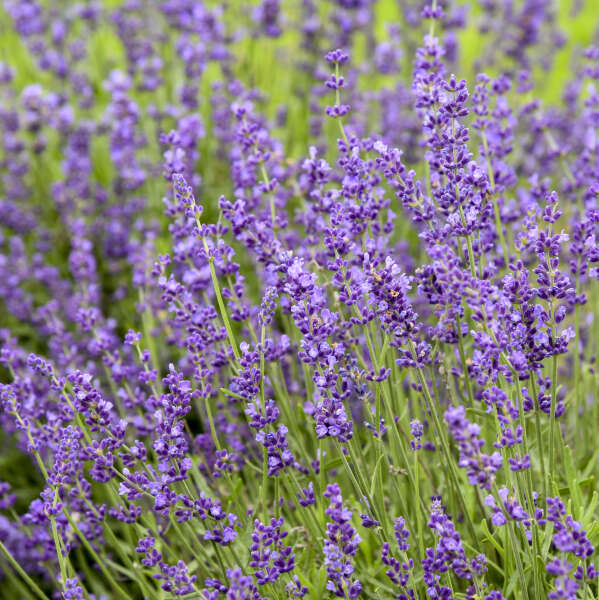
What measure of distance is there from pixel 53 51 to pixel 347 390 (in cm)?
442

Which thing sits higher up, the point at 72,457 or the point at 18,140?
the point at 18,140

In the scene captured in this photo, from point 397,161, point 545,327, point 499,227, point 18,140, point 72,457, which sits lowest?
point 72,457

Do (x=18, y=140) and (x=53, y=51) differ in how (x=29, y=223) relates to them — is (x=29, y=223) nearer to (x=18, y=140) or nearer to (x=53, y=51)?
(x=18, y=140)

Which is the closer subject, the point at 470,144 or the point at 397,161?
the point at 397,161

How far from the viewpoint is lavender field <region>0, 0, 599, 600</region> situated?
2.02m

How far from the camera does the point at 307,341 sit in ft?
6.47

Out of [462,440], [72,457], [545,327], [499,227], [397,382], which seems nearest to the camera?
[462,440]

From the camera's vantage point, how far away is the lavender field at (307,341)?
202cm

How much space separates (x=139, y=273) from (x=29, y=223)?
1.61 metres

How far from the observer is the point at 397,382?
8.37ft

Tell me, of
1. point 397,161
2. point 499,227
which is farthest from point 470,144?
point 397,161

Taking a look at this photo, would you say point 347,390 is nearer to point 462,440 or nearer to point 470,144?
point 462,440

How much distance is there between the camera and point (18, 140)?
4.85m

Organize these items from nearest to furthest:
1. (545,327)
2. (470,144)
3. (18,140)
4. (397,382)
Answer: (545,327), (397,382), (470,144), (18,140)
